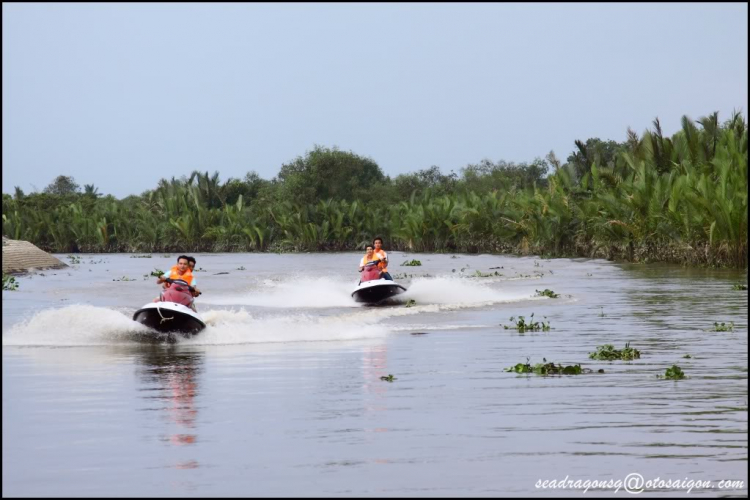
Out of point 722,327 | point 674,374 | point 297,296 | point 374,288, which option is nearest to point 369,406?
point 674,374

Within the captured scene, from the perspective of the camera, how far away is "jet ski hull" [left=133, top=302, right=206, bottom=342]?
16.9 meters

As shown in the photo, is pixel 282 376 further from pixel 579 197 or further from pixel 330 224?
pixel 330 224

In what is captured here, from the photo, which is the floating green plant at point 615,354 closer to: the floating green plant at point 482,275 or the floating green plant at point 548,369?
the floating green plant at point 548,369

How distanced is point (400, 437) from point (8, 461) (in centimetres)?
289

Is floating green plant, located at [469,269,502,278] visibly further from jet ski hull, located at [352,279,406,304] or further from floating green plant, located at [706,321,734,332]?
floating green plant, located at [706,321,734,332]

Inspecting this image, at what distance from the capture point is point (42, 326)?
59.6 feet

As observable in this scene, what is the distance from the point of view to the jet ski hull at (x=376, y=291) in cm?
2573

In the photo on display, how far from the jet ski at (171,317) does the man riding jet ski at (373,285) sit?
8.71 m

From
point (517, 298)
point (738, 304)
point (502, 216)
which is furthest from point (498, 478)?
point (502, 216)

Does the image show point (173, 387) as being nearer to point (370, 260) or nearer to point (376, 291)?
point (376, 291)

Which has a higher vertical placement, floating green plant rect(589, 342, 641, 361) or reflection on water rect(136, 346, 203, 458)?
floating green plant rect(589, 342, 641, 361)

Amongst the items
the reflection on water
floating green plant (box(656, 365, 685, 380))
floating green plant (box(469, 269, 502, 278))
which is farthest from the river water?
floating green plant (box(469, 269, 502, 278))

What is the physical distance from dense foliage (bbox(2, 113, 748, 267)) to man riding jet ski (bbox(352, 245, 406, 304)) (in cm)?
1192

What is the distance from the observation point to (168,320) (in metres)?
17.0
